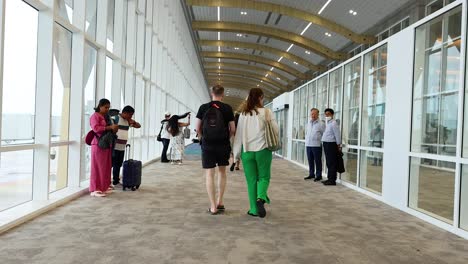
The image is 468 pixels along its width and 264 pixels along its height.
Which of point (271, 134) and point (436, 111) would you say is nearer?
point (271, 134)

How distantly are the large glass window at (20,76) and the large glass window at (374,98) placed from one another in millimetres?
5592

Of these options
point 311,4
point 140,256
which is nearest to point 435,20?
point 140,256

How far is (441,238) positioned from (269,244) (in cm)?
198

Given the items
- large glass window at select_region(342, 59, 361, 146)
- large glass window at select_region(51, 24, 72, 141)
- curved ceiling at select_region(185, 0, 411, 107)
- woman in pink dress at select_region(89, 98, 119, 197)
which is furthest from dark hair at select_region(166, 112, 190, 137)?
curved ceiling at select_region(185, 0, 411, 107)

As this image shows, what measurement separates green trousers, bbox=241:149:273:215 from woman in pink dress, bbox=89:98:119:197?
7.86 ft

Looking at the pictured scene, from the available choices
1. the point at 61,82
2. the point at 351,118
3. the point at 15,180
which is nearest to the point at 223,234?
the point at 61,82

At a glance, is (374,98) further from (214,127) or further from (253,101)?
(214,127)

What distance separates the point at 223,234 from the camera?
441 centimetres

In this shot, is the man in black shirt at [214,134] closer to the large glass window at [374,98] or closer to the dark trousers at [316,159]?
the large glass window at [374,98]

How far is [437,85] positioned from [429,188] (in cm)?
158

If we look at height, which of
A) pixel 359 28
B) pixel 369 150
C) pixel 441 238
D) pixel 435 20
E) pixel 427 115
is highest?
pixel 359 28

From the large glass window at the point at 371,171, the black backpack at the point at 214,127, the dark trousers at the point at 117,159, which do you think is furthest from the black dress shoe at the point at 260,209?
the dark trousers at the point at 117,159

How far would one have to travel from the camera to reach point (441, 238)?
4.60 metres

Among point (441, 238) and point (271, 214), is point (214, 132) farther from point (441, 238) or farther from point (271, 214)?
point (441, 238)
